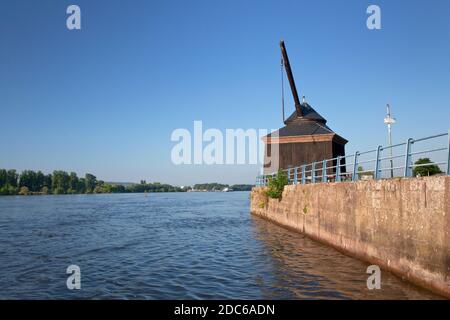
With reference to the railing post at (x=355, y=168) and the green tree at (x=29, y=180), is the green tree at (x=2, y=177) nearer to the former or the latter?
the green tree at (x=29, y=180)

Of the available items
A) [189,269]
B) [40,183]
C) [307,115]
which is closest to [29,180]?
[40,183]

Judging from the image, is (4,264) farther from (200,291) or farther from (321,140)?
(321,140)

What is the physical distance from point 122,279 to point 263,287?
403 cm

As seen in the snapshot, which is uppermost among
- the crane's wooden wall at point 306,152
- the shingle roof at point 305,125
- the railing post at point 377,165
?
the shingle roof at point 305,125

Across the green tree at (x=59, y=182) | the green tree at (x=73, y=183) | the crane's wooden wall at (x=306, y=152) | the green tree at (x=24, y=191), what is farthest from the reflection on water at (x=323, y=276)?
the green tree at (x=73, y=183)

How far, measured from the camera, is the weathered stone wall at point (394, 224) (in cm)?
812

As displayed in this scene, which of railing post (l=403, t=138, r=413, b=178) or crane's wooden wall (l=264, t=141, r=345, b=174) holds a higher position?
crane's wooden wall (l=264, t=141, r=345, b=174)

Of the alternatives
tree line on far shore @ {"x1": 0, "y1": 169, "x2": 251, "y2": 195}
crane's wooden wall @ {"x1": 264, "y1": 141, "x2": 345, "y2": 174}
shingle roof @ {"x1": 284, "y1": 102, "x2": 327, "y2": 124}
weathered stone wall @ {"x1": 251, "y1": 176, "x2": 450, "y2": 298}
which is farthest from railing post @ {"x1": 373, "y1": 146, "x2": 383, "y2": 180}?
tree line on far shore @ {"x1": 0, "y1": 169, "x2": 251, "y2": 195}

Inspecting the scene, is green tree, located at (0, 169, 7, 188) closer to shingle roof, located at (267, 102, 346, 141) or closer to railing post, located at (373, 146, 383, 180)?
shingle roof, located at (267, 102, 346, 141)

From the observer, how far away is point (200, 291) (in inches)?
384

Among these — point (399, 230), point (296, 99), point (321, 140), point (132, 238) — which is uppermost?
point (296, 99)

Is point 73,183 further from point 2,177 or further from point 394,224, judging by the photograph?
point 394,224

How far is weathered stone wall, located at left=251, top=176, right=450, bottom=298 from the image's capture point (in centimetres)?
812

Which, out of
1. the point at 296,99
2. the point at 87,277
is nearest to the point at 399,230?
the point at 87,277
